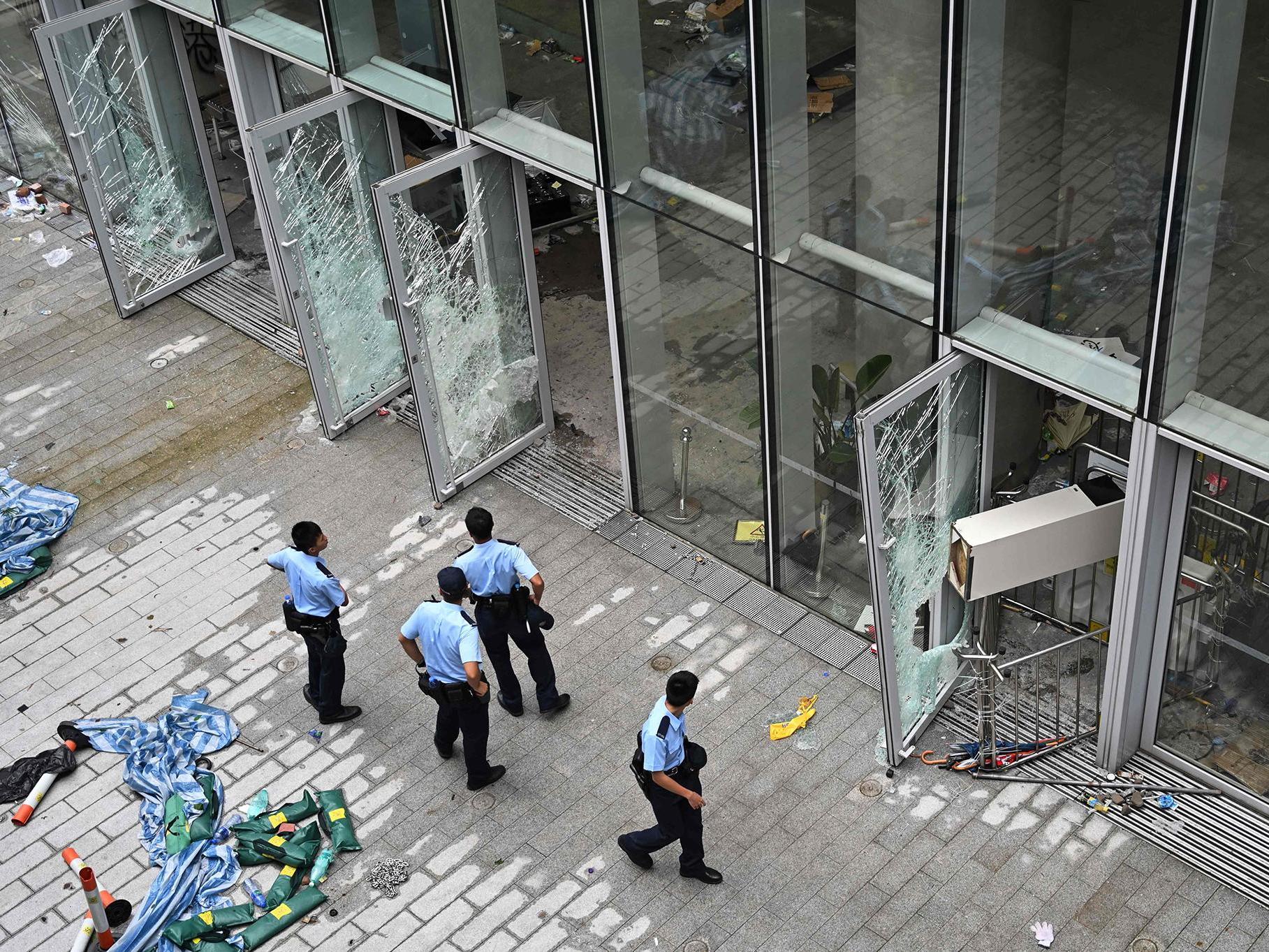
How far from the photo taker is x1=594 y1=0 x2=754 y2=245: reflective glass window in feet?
23.1

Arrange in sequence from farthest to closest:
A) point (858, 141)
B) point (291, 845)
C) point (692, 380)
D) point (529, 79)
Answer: point (692, 380) → point (529, 79) → point (291, 845) → point (858, 141)

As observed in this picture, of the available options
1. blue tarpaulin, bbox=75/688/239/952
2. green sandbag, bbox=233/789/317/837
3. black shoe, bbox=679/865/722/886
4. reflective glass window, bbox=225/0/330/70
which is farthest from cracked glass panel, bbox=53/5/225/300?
black shoe, bbox=679/865/722/886

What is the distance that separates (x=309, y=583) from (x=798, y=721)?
8.48 feet

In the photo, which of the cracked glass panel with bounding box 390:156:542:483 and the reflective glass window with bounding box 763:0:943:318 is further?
the cracked glass panel with bounding box 390:156:542:483

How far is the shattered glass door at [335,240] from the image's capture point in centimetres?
905

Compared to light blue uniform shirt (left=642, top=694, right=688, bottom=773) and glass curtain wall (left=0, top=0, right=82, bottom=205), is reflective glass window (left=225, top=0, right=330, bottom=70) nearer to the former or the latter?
glass curtain wall (left=0, top=0, right=82, bottom=205)

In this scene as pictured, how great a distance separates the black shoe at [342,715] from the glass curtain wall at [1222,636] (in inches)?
161

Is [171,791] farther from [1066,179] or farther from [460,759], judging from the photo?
[1066,179]

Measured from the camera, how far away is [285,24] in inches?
376

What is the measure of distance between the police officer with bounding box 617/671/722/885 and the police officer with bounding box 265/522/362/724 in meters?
1.77

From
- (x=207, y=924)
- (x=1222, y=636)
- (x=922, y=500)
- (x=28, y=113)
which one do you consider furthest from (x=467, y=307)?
(x=28, y=113)

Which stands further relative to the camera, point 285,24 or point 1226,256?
point 285,24

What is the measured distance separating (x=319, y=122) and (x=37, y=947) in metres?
4.94

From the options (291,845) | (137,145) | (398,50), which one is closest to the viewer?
(291,845)
